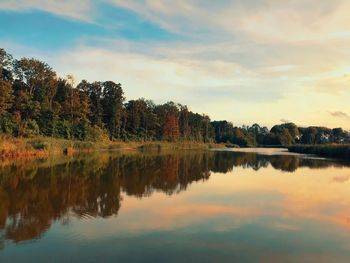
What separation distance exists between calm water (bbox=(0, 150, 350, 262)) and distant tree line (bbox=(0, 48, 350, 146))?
1253 inches

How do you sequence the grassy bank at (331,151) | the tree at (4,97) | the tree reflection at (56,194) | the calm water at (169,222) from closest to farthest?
the calm water at (169,222)
the tree reflection at (56,194)
the tree at (4,97)
the grassy bank at (331,151)

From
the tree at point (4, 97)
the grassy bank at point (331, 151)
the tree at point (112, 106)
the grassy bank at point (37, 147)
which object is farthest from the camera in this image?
the tree at point (112, 106)

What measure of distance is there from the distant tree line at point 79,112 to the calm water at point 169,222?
3183 centimetres

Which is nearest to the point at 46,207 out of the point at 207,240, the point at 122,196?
the point at 122,196

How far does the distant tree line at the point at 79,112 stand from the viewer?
1984 inches

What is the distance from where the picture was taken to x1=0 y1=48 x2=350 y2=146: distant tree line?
50.4 m

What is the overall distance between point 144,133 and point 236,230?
79.5 metres

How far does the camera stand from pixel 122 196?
15.3m

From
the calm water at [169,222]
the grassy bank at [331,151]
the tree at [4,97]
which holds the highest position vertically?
the tree at [4,97]

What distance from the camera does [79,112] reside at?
65.0 metres

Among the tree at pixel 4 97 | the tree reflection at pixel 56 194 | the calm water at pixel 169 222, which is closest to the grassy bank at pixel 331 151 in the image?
the calm water at pixel 169 222

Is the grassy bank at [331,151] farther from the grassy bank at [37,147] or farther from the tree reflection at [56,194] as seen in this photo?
the grassy bank at [37,147]

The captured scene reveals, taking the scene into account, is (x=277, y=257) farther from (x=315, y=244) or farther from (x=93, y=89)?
(x=93, y=89)

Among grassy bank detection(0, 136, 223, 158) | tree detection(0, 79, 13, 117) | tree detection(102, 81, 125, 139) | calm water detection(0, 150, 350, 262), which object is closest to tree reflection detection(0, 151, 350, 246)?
calm water detection(0, 150, 350, 262)
